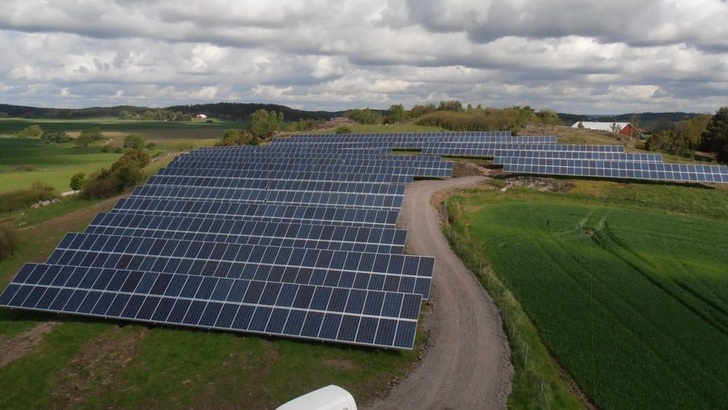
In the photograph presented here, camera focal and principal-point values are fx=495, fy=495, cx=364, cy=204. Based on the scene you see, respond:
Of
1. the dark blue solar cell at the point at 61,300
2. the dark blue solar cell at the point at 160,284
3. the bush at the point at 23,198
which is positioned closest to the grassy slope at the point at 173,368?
the dark blue solar cell at the point at 61,300

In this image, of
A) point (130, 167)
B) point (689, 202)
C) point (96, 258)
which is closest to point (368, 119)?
point (130, 167)

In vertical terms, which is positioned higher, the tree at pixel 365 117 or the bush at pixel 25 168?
the tree at pixel 365 117

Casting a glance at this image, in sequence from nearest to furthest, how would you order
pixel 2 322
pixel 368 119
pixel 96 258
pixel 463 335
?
pixel 463 335 → pixel 2 322 → pixel 96 258 → pixel 368 119

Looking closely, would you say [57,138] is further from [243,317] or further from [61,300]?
[243,317]

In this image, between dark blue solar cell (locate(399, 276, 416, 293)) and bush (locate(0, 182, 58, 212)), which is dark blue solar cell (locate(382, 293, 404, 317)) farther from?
bush (locate(0, 182, 58, 212))

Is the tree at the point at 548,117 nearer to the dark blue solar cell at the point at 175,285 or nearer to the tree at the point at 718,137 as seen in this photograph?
the tree at the point at 718,137

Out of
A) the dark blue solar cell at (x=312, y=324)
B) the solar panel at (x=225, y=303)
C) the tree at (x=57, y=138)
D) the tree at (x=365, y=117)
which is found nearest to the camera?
the solar panel at (x=225, y=303)

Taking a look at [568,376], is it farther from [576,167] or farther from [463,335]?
[576,167]
